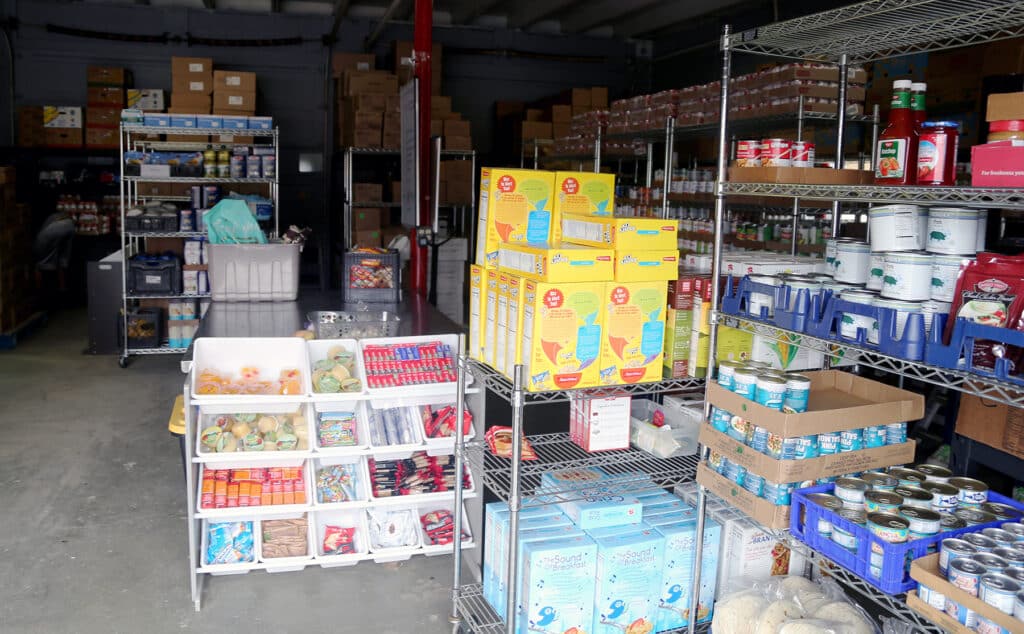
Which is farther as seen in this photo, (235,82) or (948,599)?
(235,82)

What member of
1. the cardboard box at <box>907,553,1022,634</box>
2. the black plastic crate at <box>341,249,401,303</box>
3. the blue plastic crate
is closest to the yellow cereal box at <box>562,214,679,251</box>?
the blue plastic crate

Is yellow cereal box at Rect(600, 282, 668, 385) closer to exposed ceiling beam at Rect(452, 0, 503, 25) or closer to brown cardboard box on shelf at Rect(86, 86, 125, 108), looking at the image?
exposed ceiling beam at Rect(452, 0, 503, 25)

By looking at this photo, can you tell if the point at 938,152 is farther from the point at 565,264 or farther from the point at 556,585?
the point at 556,585

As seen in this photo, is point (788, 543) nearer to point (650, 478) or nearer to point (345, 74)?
point (650, 478)

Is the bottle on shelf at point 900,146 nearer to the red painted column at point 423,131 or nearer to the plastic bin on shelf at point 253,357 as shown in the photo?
the plastic bin on shelf at point 253,357

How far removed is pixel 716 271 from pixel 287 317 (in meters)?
2.23

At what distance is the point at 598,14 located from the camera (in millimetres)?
10508

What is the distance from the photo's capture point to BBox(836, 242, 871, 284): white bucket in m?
2.43

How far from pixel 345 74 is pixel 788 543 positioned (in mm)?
8144

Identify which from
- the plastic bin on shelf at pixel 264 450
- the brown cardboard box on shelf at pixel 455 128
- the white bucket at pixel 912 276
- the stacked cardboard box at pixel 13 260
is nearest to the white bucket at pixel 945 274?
the white bucket at pixel 912 276

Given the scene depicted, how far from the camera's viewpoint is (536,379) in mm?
2561

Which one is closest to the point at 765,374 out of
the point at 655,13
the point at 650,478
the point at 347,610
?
the point at 650,478

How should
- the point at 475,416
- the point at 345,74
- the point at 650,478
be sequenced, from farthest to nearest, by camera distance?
the point at 345,74, the point at 475,416, the point at 650,478

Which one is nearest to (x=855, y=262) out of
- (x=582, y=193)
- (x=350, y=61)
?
(x=582, y=193)
